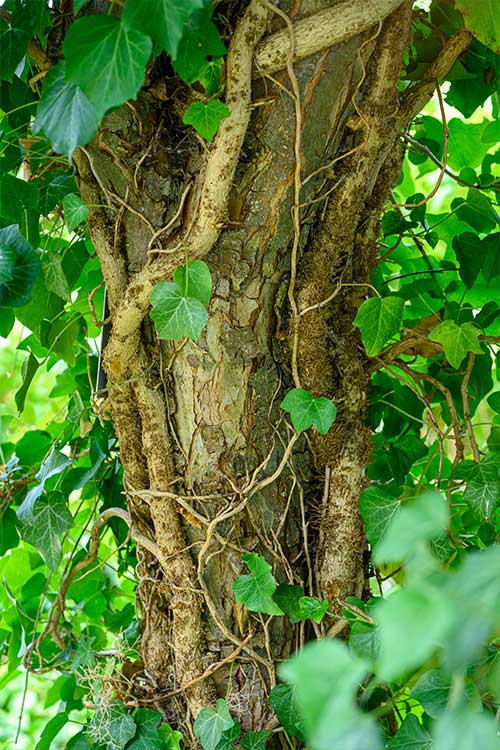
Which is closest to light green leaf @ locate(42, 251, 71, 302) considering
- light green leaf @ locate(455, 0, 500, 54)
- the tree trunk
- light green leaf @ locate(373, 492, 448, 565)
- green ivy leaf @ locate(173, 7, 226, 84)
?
the tree trunk

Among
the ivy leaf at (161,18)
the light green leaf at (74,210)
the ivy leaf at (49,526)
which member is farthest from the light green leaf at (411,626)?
the ivy leaf at (49,526)

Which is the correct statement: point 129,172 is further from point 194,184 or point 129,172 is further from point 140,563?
point 140,563

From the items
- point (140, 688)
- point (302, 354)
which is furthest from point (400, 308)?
point (140, 688)

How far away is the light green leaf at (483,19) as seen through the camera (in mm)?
750

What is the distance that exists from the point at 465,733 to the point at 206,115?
549 mm

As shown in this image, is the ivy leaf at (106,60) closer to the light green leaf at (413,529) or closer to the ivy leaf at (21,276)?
the ivy leaf at (21,276)

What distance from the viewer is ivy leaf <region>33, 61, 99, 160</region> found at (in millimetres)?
569

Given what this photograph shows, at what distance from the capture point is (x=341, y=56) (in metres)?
0.75

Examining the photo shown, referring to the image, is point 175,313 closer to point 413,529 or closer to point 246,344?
point 246,344

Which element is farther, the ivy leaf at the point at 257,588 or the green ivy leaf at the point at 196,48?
the ivy leaf at the point at 257,588

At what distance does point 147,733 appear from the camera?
0.82 m

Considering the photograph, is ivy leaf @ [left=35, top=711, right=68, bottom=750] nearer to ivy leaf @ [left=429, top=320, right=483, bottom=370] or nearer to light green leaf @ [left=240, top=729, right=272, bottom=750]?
light green leaf @ [left=240, top=729, right=272, bottom=750]

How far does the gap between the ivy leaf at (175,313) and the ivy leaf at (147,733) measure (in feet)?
1.36

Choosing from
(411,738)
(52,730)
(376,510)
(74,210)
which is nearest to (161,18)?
(74,210)
